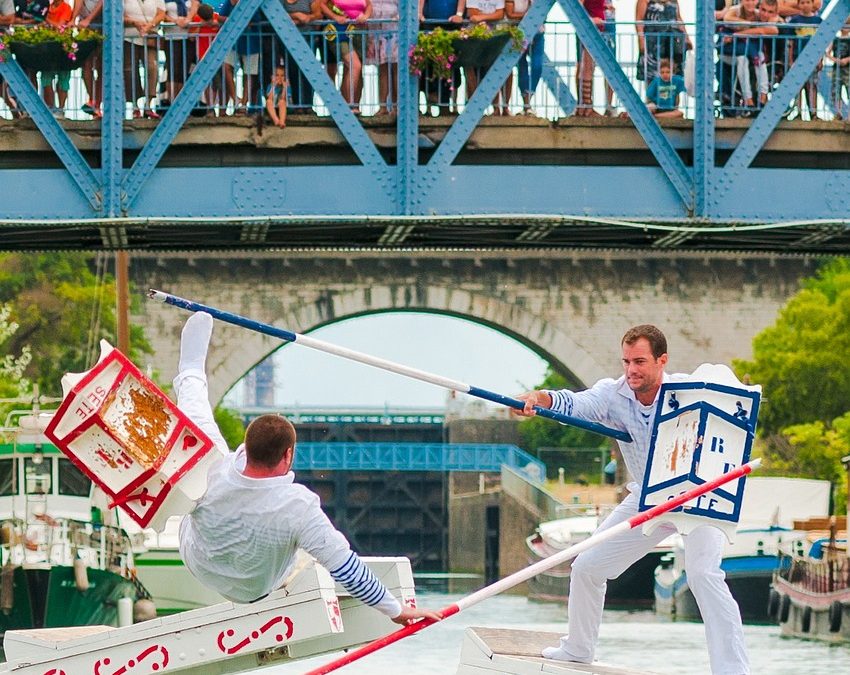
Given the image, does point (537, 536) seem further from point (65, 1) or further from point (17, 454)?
point (65, 1)

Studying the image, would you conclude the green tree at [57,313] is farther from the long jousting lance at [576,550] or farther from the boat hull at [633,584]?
the long jousting lance at [576,550]

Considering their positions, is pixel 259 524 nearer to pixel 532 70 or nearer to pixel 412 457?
pixel 532 70

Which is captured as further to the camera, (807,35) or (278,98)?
(807,35)

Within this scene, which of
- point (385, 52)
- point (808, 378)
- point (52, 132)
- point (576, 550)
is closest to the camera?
point (576, 550)

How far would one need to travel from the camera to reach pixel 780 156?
43.8 feet

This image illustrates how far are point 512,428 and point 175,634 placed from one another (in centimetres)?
6068

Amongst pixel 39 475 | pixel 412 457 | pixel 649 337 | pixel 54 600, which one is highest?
pixel 649 337

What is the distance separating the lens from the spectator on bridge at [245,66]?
13.2m

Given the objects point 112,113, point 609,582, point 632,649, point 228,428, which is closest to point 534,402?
point 112,113

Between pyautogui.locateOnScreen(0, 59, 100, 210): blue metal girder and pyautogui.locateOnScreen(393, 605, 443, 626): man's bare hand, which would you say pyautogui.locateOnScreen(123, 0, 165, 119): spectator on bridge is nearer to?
pyautogui.locateOnScreen(0, 59, 100, 210): blue metal girder

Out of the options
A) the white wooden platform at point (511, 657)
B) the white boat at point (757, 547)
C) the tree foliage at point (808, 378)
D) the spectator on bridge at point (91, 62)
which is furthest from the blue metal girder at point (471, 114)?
the tree foliage at point (808, 378)

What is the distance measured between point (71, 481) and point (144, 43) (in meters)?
18.1

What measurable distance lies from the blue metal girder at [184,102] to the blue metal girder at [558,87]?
7.01ft

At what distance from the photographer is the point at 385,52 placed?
1334cm
